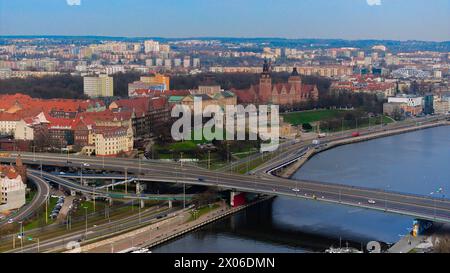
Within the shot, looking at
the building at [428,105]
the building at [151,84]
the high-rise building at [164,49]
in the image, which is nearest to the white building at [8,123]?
the building at [151,84]

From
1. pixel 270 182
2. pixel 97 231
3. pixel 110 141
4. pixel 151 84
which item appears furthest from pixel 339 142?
pixel 97 231

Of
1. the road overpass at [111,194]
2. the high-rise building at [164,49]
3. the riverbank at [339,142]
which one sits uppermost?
the high-rise building at [164,49]

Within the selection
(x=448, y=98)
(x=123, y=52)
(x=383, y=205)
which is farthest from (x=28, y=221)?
(x=123, y=52)

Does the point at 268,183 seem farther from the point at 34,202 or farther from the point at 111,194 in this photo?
the point at 34,202

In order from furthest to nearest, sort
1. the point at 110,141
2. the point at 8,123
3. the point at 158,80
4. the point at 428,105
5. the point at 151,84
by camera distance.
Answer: the point at 428,105, the point at 158,80, the point at 151,84, the point at 8,123, the point at 110,141

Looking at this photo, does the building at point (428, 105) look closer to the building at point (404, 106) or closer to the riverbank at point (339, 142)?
the building at point (404, 106)

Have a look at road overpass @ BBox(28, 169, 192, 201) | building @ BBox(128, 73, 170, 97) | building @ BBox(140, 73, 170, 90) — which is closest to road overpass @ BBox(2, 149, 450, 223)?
road overpass @ BBox(28, 169, 192, 201)
